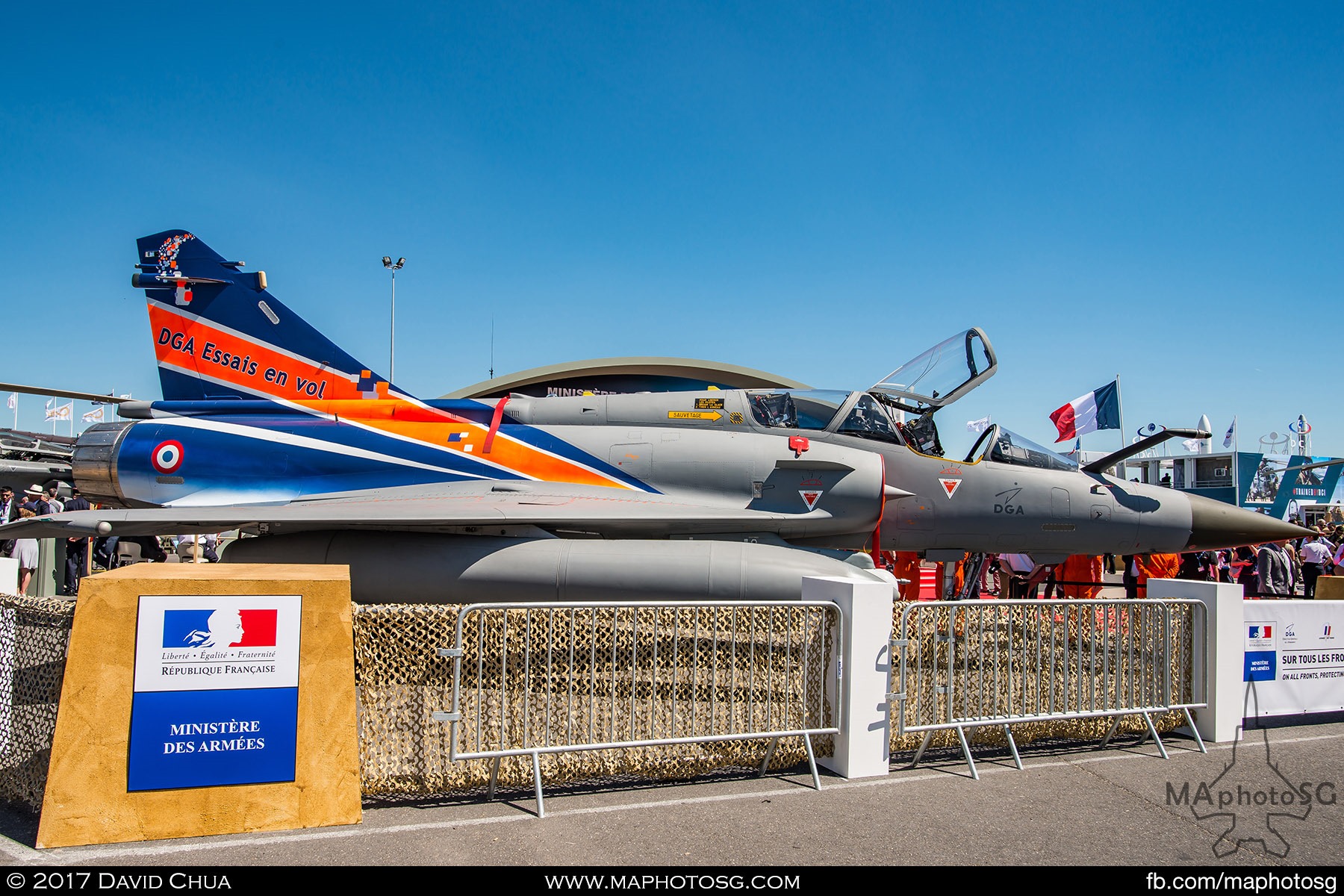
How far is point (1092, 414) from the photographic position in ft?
56.5

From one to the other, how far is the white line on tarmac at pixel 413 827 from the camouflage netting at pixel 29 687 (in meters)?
0.45

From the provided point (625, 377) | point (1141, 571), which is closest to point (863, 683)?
point (1141, 571)

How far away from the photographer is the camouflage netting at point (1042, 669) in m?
5.35

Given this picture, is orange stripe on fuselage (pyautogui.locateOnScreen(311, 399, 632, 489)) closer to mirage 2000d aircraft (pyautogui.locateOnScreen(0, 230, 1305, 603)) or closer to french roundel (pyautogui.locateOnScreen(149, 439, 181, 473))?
mirage 2000d aircraft (pyautogui.locateOnScreen(0, 230, 1305, 603))

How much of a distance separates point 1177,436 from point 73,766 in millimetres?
9968

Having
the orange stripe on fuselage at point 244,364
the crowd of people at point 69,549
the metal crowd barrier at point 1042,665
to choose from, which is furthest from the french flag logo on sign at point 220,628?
the crowd of people at point 69,549

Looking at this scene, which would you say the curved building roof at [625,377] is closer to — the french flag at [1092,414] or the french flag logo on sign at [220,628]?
the french flag at [1092,414]

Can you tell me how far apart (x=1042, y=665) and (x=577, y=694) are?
10.6ft

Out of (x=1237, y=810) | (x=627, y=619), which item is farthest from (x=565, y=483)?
(x=1237, y=810)

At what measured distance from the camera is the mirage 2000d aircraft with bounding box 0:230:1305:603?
7844 mm

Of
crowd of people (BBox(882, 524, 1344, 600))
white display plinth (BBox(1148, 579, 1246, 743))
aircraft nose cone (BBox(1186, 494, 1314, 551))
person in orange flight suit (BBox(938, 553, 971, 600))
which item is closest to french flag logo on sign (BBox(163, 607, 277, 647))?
white display plinth (BBox(1148, 579, 1246, 743))

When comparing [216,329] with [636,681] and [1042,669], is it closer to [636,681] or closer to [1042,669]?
[636,681]

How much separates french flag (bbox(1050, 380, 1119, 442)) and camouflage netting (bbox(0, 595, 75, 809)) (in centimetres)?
1732

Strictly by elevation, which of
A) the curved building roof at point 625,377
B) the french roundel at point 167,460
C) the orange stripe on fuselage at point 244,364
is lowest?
the french roundel at point 167,460
